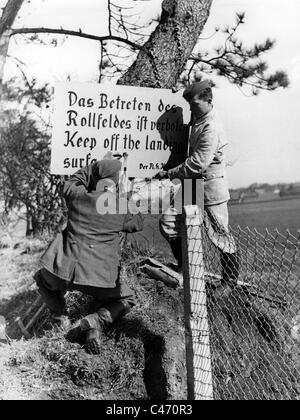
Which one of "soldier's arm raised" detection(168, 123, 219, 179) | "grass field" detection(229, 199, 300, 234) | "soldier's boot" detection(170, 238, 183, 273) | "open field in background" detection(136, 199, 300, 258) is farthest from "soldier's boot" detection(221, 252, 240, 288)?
"grass field" detection(229, 199, 300, 234)

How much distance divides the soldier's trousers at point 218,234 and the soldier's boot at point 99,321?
67 centimetres

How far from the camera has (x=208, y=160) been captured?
441cm

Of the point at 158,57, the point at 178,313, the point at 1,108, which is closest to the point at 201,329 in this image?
the point at 178,313

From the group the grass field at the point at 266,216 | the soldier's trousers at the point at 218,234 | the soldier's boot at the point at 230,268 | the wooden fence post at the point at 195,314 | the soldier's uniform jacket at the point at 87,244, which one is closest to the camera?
the wooden fence post at the point at 195,314

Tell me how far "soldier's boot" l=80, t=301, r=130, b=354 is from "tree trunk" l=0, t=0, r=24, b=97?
348 cm

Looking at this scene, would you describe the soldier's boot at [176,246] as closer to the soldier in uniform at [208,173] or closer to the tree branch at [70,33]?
the soldier in uniform at [208,173]

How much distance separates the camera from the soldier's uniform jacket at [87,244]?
4125mm

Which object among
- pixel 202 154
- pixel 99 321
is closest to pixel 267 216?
pixel 202 154

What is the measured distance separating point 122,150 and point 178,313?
1345mm

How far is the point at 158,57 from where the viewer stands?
5.25 metres

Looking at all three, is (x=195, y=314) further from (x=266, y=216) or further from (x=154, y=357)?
(x=266, y=216)

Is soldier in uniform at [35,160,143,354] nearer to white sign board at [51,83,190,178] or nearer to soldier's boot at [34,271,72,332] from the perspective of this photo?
soldier's boot at [34,271,72,332]

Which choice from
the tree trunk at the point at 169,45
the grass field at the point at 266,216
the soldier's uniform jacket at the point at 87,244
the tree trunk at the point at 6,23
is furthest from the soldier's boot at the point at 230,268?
the grass field at the point at 266,216
